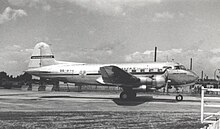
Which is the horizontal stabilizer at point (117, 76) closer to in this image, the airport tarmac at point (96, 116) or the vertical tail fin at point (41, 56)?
the airport tarmac at point (96, 116)

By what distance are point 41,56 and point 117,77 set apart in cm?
1037

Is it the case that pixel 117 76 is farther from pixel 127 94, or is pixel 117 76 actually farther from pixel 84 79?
pixel 84 79

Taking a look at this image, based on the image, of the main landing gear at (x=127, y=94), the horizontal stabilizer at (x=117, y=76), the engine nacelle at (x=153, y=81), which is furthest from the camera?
the main landing gear at (x=127, y=94)

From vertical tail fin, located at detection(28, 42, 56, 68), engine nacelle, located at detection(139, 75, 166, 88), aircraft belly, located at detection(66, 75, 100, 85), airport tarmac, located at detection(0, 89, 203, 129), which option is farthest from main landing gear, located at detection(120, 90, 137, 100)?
vertical tail fin, located at detection(28, 42, 56, 68)

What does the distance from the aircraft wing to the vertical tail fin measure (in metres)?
7.87

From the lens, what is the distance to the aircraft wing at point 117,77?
2319 cm

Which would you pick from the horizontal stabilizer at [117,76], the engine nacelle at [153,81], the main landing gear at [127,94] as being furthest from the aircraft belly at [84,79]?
the engine nacelle at [153,81]

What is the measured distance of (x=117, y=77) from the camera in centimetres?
2414

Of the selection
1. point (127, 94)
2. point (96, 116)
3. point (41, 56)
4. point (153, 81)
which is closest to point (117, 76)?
point (127, 94)

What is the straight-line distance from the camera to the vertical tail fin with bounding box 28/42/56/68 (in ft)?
98.3

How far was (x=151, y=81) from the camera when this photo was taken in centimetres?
2395

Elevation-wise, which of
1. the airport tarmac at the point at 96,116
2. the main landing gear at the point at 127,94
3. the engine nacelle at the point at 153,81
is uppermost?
the engine nacelle at the point at 153,81

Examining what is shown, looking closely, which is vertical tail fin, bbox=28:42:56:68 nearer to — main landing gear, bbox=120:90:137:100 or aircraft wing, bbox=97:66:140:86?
aircraft wing, bbox=97:66:140:86

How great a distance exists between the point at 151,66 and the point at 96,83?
5.65 metres
